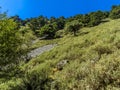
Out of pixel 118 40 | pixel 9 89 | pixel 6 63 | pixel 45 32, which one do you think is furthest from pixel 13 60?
pixel 45 32

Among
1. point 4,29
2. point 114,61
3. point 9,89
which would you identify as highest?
point 4,29

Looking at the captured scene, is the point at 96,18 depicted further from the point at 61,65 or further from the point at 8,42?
the point at 8,42

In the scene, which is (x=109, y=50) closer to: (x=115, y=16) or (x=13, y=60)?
Result: (x=13, y=60)

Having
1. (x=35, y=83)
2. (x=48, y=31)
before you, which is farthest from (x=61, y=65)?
(x=48, y=31)

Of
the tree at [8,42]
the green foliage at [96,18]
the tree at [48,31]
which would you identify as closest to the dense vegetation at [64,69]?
the tree at [8,42]

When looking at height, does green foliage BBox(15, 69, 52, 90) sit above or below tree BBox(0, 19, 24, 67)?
below

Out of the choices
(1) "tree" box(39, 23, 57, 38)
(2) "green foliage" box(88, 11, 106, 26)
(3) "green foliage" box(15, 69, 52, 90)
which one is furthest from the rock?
(1) "tree" box(39, 23, 57, 38)

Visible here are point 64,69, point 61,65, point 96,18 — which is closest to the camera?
point 64,69

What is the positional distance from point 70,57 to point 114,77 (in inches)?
339

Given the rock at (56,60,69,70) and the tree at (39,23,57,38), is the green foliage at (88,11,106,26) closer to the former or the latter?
the tree at (39,23,57,38)

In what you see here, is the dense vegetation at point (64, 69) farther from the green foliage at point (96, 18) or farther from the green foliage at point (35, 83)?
the green foliage at point (96, 18)

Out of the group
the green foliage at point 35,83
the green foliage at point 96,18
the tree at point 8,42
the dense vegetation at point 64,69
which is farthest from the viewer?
the green foliage at point 96,18

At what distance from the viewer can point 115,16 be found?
9119 cm

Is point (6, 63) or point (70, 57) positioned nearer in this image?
point (6, 63)
